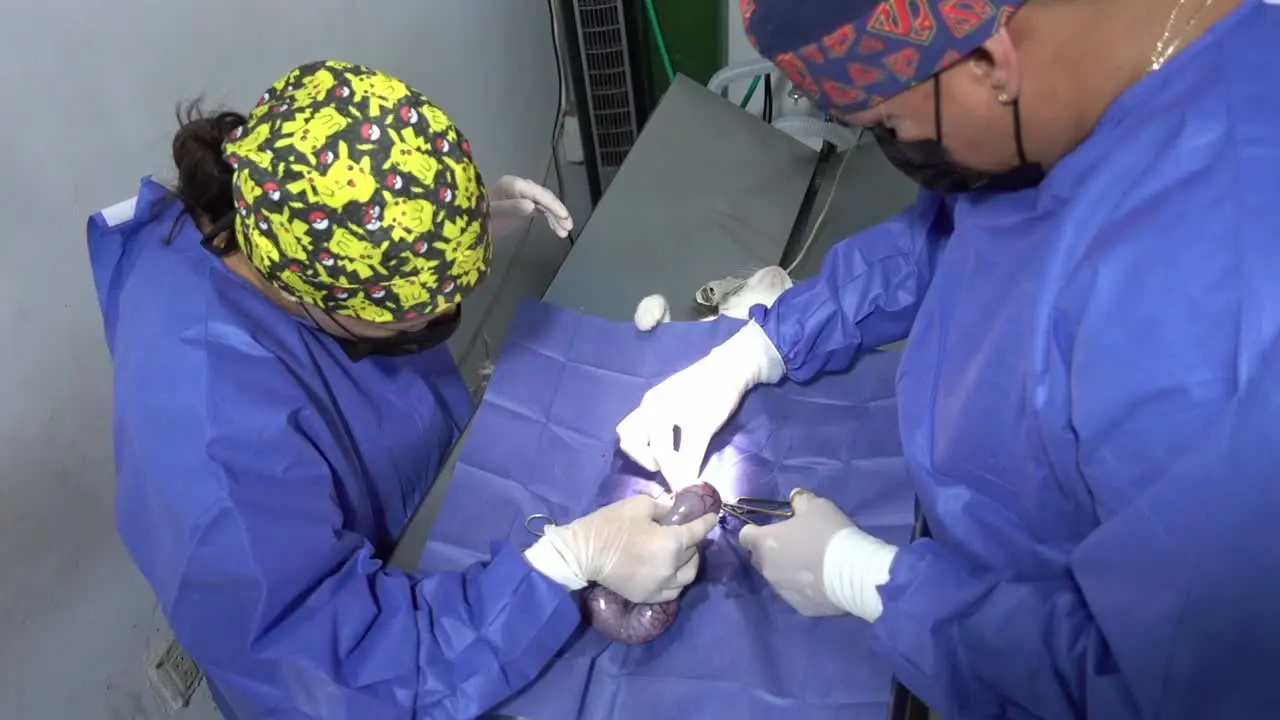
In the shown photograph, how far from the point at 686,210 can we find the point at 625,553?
109cm

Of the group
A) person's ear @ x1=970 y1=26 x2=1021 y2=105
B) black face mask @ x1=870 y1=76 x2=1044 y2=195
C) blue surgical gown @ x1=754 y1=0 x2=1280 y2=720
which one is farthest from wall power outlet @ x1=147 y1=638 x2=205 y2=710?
person's ear @ x1=970 y1=26 x2=1021 y2=105

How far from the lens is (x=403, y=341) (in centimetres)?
140

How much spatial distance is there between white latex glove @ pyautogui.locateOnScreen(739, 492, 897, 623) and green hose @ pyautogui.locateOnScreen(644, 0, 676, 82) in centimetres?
187

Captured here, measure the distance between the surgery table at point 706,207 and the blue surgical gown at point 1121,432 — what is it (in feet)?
2.88

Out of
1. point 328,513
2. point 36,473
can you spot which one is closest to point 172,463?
point 328,513

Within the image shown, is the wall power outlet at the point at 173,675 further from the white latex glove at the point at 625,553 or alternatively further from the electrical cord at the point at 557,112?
the electrical cord at the point at 557,112

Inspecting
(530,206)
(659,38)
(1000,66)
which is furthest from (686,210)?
(1000,66)

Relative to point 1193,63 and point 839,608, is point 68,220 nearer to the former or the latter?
point 839,608

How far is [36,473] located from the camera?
58.4 inches

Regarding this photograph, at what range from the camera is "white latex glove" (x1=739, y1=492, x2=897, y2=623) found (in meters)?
1.25

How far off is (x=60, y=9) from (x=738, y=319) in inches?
47.5

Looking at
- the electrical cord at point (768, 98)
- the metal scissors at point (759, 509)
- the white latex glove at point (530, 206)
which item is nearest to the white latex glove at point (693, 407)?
the metal scissors at point (759, 509)

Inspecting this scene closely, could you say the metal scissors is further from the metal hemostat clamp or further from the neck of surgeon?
the neck of surgeon

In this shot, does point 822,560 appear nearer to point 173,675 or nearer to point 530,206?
point 530,206
